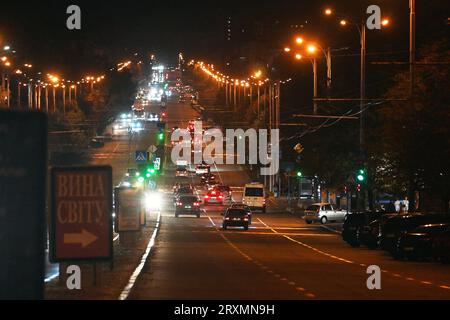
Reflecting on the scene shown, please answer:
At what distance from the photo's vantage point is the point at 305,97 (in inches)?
4422

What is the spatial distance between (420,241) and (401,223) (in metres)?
4.02

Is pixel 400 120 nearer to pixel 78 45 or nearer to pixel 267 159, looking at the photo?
pixel 267 159

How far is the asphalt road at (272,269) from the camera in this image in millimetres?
24328

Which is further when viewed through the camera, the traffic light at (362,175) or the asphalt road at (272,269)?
the traffic light at (362,175)

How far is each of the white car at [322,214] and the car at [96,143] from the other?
175 feet

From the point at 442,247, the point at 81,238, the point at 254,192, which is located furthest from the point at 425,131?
the point at 254,192

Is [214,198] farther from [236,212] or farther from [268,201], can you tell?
[236,212]

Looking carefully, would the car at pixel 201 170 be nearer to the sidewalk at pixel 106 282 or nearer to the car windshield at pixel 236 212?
the car windshield at pixel 236 212

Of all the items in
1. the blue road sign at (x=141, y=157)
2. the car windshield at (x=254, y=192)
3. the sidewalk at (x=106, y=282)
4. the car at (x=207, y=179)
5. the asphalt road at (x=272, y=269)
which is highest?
the blue road sign at (x=141, y=157)

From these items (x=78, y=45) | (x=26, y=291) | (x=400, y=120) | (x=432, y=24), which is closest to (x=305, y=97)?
(x=432, y=24)

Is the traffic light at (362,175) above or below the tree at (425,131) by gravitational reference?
below

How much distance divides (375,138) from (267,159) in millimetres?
49273

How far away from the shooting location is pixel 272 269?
33031 millimetres

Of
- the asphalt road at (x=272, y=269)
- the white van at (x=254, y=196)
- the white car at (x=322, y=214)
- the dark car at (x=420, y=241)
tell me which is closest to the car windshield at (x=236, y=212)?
the asphalt road at (x=272, y=269)
